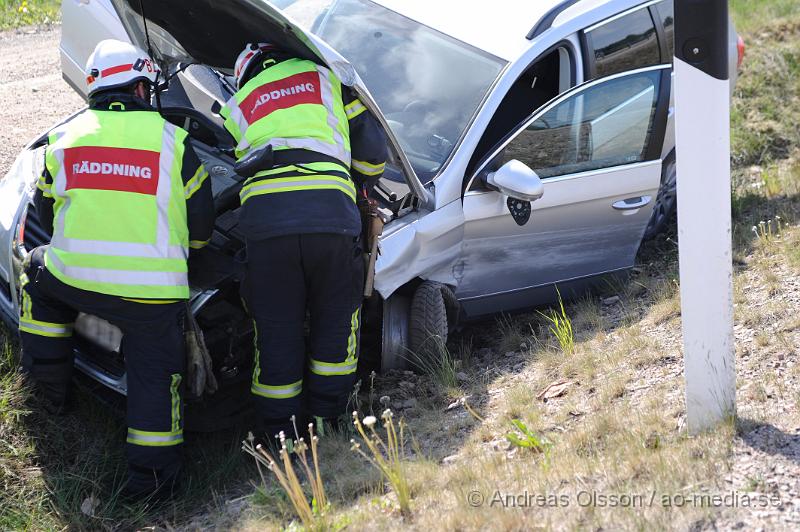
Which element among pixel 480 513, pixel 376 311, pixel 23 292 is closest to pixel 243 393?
pixel 376 311

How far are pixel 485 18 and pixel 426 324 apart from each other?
5.85ft

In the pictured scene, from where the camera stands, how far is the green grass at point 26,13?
10609 mm

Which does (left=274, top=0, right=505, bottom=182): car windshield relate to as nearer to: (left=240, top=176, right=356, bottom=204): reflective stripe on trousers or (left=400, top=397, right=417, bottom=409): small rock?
(left=240, top=176, right=356, bottom=204): reflective stripe on trousers

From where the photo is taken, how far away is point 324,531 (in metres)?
3.18

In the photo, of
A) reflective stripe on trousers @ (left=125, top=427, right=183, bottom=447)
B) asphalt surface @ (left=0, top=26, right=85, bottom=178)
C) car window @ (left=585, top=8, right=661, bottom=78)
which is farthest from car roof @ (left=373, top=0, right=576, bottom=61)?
asphalt surface @ (left=0, top=26, right=85, bottom=178)

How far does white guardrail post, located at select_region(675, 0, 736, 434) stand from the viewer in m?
3.11

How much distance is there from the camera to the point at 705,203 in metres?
3.20

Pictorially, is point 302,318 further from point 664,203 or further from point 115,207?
point 664,203

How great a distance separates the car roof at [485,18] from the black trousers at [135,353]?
2219mm

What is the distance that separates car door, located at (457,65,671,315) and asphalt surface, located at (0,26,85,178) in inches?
139

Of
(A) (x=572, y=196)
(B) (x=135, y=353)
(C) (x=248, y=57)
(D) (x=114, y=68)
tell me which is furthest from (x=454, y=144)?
(B) (x=135, y=353)

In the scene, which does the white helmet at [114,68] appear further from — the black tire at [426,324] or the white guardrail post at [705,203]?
the white guardrail post at [705,203]

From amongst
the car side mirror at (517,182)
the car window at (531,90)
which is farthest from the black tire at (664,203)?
the car side mirror at (517,182)

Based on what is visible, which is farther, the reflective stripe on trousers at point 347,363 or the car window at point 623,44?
the car window at point 623,44
